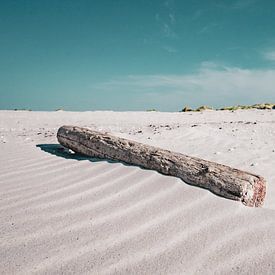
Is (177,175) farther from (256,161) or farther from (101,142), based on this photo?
(256,161)

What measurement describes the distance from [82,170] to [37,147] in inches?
69.4

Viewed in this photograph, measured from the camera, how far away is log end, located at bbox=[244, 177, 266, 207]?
239 centimetres

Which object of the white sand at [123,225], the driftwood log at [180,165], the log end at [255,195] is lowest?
the white sand at [123,225]

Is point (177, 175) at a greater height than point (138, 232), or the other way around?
point (177, 175)

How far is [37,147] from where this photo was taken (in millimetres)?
4797

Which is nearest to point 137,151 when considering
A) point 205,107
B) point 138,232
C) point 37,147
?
point 138,232

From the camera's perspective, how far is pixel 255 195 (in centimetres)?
244

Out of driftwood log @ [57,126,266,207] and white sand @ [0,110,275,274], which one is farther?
driftwood log @ [57,126,266,207]

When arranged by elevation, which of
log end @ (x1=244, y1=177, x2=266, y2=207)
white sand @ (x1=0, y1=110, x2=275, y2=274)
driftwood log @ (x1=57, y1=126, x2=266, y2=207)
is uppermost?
driftwood log @ (x1=57, y1=126, x2=266, y2=207)

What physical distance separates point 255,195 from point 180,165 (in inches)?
28.5

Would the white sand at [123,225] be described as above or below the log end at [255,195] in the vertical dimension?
below

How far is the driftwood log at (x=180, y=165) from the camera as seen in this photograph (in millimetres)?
2422

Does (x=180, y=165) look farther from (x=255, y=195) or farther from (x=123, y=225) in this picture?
(x=123, y=225)

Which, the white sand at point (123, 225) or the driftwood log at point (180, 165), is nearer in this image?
Result: the white sand at point (123, 225)
